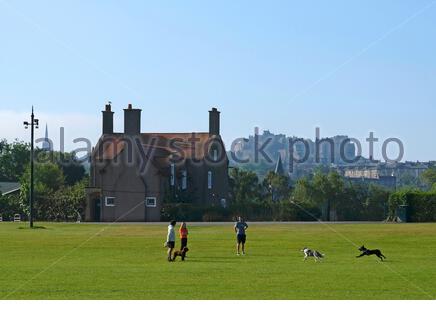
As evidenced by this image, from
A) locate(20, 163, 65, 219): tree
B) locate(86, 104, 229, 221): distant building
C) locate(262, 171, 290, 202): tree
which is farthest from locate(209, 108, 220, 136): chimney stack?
locate(262, 171, 290, 202): tree

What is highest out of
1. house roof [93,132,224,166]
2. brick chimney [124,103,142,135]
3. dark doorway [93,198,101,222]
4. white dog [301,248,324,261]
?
brick chimney [124,103,142,135]

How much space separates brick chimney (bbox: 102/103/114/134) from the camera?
98.2 m

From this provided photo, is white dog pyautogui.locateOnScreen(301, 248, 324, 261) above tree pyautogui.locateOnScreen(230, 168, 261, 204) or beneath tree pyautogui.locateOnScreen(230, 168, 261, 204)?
beneath

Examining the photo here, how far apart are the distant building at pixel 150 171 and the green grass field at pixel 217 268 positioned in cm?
3182

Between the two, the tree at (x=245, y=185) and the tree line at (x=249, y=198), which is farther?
the tree at (x=245, y=185)

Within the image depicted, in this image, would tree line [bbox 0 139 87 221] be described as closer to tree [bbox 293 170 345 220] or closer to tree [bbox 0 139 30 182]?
tree [bbox 0 139 30 182]

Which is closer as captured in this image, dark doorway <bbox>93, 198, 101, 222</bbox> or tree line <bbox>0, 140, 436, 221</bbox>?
tree line <bbox>0, 140, 436, 221</bbox>

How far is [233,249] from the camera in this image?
1790 inches

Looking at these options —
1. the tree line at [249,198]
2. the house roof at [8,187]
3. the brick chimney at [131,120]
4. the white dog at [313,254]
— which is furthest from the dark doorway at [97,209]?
the white dog at [313,254]

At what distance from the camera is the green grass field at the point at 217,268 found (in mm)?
24172

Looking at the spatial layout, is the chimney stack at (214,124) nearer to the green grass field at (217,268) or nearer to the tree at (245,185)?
the tree at (245,185)

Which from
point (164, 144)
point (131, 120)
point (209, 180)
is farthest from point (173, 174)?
point (131, 120)

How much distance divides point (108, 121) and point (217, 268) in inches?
2634
